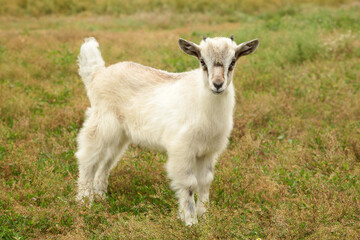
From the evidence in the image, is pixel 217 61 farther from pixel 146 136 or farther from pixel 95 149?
pixel 95 149

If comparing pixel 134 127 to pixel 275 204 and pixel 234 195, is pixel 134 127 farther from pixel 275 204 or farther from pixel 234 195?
pixel 275 204

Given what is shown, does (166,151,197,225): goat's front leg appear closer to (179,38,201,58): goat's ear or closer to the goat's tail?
(179,38,201,58): goat's ear

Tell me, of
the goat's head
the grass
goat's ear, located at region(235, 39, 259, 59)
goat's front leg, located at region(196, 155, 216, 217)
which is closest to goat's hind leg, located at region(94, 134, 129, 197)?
the grass

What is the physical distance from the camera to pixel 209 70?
4.40 meters

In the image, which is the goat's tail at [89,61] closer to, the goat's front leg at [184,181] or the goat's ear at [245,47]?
the goat's front leg at [184,181]

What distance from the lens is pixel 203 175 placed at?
5.17 meters

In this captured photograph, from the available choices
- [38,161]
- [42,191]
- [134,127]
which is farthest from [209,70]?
[38,161]

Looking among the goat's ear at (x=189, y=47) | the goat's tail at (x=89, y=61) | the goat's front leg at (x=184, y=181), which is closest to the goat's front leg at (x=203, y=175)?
the goat's front leg at (x=184, y=181)

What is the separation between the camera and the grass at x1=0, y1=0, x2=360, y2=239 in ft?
14.8

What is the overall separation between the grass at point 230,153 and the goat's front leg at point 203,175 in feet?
0.89

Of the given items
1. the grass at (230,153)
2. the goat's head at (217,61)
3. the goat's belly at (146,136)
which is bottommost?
the grass at (230,153)

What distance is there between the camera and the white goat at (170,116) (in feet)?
15.2

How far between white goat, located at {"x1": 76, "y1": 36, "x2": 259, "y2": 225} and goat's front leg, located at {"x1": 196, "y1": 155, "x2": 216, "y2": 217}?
0.01 meters

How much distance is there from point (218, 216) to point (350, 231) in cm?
132
